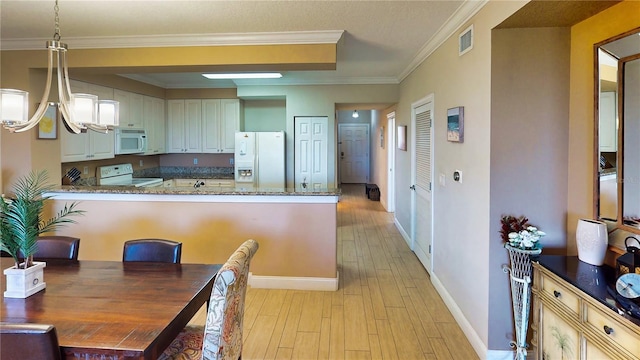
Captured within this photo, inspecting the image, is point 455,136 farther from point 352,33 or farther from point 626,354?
point 626,354

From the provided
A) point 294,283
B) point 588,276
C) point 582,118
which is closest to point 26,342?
point 588,276

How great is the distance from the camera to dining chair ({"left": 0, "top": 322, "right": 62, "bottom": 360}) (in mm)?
1186

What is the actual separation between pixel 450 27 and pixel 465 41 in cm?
38

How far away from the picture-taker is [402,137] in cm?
554

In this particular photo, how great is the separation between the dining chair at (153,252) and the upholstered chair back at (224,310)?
0.85 m

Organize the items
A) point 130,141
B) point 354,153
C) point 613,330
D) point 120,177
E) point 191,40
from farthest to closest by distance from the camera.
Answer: point 354,153 < point 120,177 < point 130,141 < point 191,40 < point 613,330

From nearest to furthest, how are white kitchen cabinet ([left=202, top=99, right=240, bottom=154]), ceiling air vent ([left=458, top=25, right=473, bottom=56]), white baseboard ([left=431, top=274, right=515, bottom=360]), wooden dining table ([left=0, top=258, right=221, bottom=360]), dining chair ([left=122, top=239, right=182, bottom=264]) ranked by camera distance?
wooden dining table ([left=0, top=258, right=221, bottom=360]) → dining chair ([left=122, top=239, right=182, bottom=264]) → white baseboard ([left=431, top=274, right=515, bottom=360]) → ceiling air vent ([left=458, top=25, right=473, bottom=56]) → white kitchen cabinet ([left=202, top=99, right=240, bottom=154])

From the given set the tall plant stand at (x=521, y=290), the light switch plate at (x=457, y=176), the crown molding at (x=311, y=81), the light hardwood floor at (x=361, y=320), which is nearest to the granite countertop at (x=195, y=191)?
the light hardwood floor at (x=361, y=320)

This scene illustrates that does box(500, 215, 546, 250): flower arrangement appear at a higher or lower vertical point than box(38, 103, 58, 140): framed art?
lower

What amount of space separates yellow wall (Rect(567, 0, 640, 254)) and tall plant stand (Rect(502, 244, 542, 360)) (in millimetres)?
429

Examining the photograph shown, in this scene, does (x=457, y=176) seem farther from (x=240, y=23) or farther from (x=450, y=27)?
(x=240, y=23)

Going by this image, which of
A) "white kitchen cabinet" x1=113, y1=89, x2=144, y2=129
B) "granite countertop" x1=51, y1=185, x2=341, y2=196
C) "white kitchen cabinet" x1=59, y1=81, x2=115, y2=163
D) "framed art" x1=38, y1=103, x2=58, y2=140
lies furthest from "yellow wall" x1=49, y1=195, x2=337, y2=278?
"white kitchen cabinet" x1=113, y1=89, x2=144, y2=129

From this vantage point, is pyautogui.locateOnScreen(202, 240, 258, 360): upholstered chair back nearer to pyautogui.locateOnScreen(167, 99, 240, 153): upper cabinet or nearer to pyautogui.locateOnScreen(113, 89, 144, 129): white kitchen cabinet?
pyautogui.locateOnScreen(113, 89, 144, 129): white kitchen cabinet

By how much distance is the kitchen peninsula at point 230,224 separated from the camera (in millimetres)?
3615
